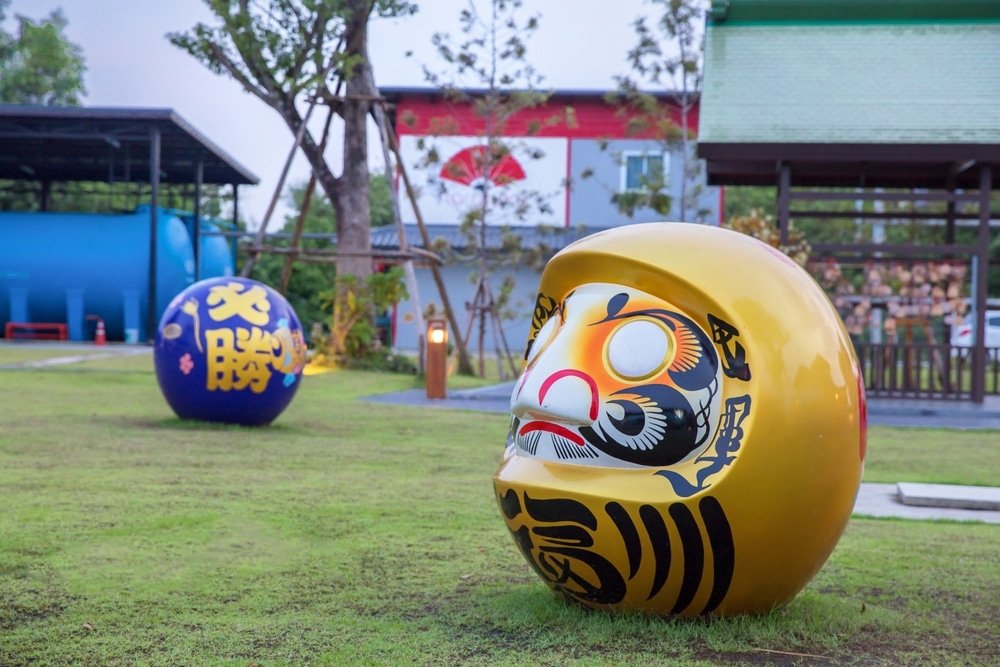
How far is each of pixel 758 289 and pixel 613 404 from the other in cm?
69

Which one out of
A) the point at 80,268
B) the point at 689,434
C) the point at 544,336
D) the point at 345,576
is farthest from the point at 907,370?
the point at 80,268

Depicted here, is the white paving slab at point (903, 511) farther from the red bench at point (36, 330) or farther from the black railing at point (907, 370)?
the red bench at point (36, 330)

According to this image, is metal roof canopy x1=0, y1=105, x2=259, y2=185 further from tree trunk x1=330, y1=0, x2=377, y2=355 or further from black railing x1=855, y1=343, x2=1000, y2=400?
black railing x1=855, y1=343, x2=1000, y2=400

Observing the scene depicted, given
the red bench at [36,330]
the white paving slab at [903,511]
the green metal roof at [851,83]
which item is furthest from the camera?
the red bench at [36,330]

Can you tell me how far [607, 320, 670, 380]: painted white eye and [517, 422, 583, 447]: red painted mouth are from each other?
A: 29 centimetres

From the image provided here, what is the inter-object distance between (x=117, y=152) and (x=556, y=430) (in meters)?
32.9

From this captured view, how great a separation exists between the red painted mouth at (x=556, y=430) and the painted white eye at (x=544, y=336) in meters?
0.33

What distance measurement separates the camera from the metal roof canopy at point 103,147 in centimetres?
2886

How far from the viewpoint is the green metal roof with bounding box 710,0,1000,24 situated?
18141 mm

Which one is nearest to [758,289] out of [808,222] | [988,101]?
[988,101]

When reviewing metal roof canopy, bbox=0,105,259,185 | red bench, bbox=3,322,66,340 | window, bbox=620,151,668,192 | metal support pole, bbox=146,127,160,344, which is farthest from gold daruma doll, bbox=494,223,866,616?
window, bbox=620,151,668,192

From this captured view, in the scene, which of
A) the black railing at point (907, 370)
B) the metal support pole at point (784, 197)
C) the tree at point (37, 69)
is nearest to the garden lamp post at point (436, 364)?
the metal support pole at point (784, 197)

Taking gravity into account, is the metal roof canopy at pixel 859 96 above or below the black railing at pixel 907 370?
above

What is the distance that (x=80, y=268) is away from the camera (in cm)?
3036
